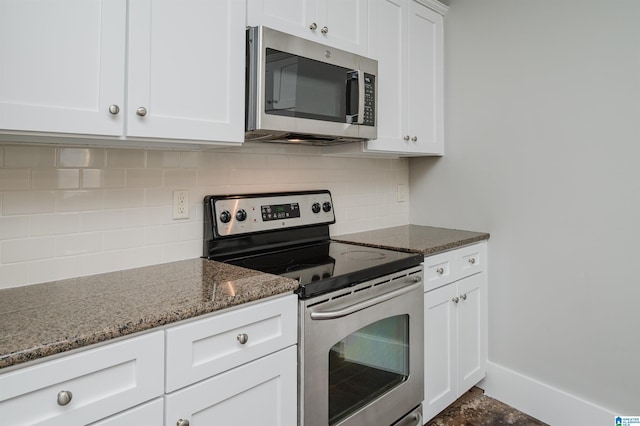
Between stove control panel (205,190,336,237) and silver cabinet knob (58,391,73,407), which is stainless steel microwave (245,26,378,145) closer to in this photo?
stove control panel (205,190,336,237)

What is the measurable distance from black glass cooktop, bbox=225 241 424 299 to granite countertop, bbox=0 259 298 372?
104mm

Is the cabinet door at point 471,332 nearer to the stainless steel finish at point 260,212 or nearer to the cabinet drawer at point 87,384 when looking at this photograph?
the stainless steel finish at point 260,212

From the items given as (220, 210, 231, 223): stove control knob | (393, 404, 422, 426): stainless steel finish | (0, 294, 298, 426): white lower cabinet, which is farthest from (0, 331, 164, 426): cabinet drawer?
(393, 404, 422, 426): stainless steel finish

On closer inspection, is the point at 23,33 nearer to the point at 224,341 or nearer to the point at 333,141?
the point at 224,341

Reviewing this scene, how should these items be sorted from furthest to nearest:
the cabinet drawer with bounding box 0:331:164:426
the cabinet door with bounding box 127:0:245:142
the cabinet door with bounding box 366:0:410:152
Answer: the cabinet door with bounding box 366:0:410:152, the cabinet door with bounding box 127:0:245:142, the cabinet drawer with bounding box 0:331:164:426

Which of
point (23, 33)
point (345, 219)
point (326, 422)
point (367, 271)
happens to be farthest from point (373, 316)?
point (23, 33)

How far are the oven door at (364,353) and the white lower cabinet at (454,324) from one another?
114 mm

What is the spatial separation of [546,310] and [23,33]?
2.44 m

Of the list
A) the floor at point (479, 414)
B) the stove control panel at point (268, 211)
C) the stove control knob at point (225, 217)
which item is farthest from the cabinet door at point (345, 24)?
the floor at point (479, 414)

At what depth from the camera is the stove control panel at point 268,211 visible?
1.71m

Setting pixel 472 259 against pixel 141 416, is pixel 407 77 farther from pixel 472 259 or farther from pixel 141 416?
pixel 141 416

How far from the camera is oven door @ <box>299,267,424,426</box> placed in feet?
4.46

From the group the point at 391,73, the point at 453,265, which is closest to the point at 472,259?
the point at 453,265

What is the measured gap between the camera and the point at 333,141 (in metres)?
2.00
